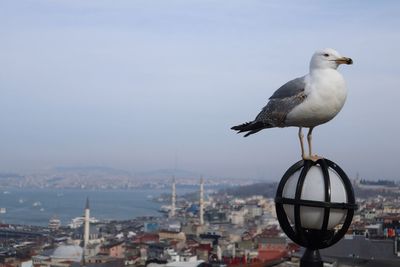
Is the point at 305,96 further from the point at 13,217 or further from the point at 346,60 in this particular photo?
the point at 13,217

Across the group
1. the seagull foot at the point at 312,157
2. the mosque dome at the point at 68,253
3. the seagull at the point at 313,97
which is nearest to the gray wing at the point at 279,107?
the seagull at the point at 313,97

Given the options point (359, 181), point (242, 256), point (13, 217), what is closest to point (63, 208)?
point (13, 217)

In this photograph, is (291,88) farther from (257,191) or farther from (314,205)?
(257,191)

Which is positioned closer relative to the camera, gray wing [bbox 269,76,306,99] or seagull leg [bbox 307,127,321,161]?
seagull leg [bbox 307,127,321,161]

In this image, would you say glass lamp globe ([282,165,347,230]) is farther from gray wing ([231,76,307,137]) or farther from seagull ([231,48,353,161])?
gray wing ([231,76,307,137])

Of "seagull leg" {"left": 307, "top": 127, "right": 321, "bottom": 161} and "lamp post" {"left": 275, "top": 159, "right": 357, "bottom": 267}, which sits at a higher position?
"seagull leg" {"left": 307, "top": 127, "right": 321, "bottom": 161}

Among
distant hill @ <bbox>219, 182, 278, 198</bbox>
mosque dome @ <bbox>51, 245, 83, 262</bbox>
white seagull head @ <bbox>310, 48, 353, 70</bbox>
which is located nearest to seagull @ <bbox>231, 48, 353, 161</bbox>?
white seagull head @ <bbox>310, 48, 353, 70</bbox>
